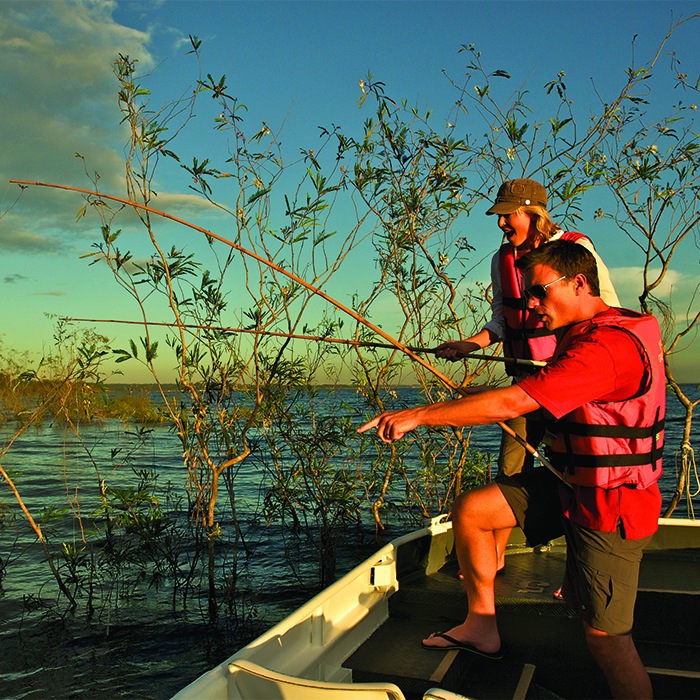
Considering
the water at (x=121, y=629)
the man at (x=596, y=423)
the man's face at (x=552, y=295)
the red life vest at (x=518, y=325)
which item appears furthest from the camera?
the water at (x=121, y=629)

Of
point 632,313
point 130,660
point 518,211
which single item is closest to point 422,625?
point 632,313

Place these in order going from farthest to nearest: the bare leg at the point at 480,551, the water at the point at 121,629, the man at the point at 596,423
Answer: the water at the point at 121,629 → the bare leg at the point at 480,551 → the man at the point at 596,423

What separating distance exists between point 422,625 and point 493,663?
515 mm

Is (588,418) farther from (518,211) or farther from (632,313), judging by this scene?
(518,211)

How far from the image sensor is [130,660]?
493cm

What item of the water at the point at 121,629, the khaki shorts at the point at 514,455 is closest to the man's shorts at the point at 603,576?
the khaki shorts at the point at 514,455

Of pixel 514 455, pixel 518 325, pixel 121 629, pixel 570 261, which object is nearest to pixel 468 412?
pixel 570 261

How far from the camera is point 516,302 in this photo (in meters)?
3.43

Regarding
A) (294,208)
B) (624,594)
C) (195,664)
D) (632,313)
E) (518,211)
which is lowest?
(195,664)

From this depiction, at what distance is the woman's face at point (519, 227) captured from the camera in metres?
3.24

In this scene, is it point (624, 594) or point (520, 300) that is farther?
point (520, 300)

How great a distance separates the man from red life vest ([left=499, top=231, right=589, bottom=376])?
101 cm

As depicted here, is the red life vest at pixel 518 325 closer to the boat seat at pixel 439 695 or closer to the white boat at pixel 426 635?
the white boat at pixel 426 635

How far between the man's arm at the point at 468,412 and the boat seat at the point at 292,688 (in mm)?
811
